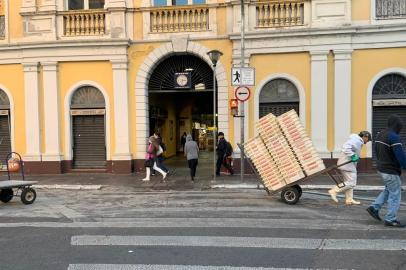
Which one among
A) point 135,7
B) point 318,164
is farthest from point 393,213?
point 135,7

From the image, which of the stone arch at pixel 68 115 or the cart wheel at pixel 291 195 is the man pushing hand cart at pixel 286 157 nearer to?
the cart wheel at pixel 291 195

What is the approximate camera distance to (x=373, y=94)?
47.8ft

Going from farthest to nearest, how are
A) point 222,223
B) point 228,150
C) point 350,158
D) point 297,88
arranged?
point 297,88 < point 228,150 < point 350,158 < point 222,223

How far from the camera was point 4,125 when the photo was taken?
1653 centimetres

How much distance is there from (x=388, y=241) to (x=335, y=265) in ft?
4.93

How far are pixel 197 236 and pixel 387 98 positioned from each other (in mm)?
10836

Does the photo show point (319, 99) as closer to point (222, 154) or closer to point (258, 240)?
point (222, 154)

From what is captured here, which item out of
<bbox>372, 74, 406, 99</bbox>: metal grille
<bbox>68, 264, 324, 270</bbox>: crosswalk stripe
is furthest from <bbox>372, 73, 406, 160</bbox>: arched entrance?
<bbox>68, 264, 324, 270</bbox>: crosswalk stripe

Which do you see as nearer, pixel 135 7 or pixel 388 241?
pixel 388 241

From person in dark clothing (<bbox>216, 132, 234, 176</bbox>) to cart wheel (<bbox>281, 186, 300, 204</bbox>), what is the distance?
521cm

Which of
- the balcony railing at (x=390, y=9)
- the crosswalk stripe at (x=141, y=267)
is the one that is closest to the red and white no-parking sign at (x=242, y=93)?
the balcony railing at (x=390, y=9)

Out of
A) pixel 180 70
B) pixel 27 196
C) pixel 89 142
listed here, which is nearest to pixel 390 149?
pixel 27 196

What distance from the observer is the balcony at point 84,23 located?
1570cm

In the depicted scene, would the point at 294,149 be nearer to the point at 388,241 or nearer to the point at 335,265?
the point at 388,241
